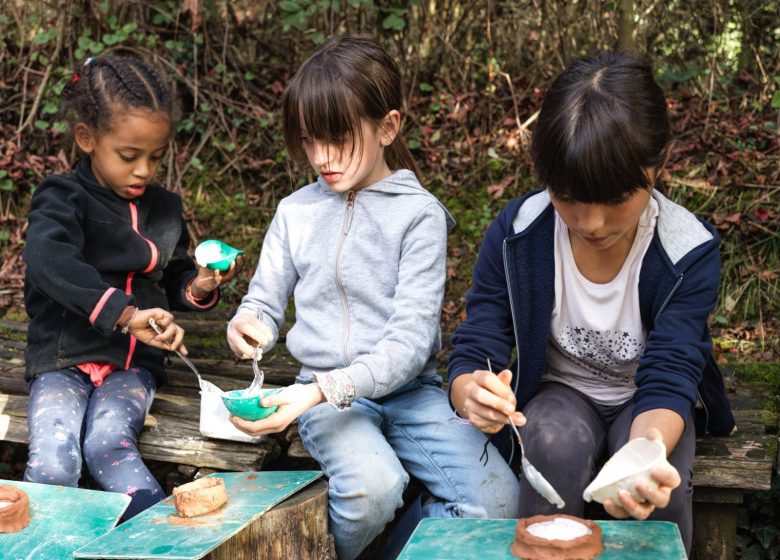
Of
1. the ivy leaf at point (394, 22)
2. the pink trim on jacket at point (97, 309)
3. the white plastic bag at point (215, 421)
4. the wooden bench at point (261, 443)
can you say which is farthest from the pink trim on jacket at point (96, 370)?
the ivy leaf at point (394, 22)

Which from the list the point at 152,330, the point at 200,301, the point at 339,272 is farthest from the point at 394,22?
the point at 152,330

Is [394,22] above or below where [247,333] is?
above

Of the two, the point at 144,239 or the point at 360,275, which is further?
the point at 144,239

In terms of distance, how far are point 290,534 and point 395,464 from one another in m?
0.36

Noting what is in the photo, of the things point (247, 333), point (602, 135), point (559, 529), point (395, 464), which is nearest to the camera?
point (559, 529)

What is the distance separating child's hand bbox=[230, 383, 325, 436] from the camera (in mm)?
2592

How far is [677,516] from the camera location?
234cm

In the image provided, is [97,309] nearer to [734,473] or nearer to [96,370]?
[96,370]

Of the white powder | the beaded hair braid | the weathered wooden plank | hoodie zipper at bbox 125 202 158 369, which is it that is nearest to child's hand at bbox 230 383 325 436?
the white powder

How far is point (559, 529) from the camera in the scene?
6.72 ft

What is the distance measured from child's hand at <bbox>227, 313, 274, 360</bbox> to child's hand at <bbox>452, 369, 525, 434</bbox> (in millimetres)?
749

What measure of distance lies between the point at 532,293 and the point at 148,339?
1251mm

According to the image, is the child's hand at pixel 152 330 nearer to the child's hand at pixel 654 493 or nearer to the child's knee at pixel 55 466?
the child's knee at pixel 55 466

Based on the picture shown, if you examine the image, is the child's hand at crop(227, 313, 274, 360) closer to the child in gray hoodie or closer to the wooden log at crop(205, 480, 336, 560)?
the child in gray hoodie
